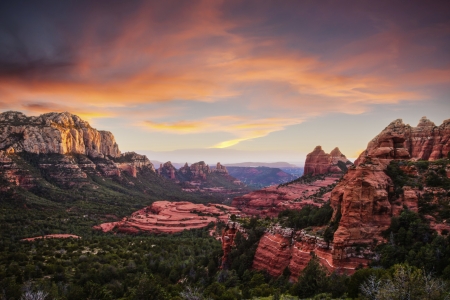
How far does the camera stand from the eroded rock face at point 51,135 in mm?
128750

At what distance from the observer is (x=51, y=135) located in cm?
14238

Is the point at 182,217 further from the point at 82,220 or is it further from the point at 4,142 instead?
the point at 4,142

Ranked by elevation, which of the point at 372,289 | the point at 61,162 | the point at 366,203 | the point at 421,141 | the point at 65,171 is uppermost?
the point at 421,141

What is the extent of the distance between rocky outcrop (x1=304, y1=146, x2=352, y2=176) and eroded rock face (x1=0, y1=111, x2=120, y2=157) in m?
119

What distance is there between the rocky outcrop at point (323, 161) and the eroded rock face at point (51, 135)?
119 metres

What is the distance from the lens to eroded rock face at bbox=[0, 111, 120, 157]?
129 m

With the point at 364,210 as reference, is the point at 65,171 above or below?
above

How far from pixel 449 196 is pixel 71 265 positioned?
49.1 meters

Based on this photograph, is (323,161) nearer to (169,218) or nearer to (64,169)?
(169,218)

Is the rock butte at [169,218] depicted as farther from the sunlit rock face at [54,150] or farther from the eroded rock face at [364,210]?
the eroded rock face at [364,210]

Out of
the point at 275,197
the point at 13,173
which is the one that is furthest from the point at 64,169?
the point at 275,197

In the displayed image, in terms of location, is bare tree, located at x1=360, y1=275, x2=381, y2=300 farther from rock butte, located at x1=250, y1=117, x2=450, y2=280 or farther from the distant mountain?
the distant mountain

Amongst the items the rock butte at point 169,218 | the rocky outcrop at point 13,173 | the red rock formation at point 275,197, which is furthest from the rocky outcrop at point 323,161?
the rocky outcrop at point 13,173

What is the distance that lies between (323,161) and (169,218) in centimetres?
6220
